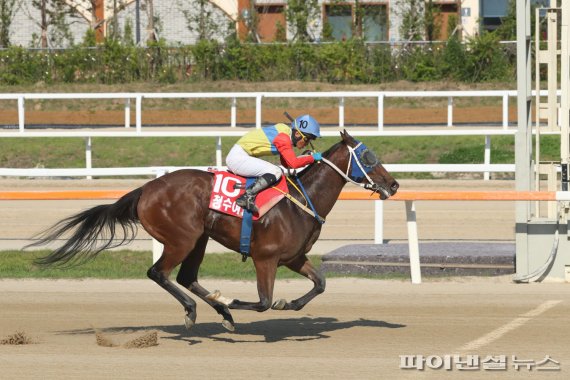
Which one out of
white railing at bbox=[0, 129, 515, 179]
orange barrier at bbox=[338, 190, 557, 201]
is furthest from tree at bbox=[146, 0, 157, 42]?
orange barrier at bbox=[338, 190, 557, 201]

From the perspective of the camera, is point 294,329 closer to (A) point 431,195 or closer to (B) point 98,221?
(B) point 98,221

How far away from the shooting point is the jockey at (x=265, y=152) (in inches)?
302

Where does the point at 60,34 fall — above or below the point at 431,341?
above

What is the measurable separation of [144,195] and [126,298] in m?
2.01

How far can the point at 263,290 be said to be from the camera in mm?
7656

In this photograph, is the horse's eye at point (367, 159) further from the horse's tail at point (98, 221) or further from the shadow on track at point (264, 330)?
the horse's tail at point (98, 221)

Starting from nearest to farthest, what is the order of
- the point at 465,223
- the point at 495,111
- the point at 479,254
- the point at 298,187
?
the point at 298,187 < the point at 479,254 < the point at 465,223 < the point at 495,111

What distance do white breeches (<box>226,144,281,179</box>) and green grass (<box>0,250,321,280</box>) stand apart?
2.96 meters

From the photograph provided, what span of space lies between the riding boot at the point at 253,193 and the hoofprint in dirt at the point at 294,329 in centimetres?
89

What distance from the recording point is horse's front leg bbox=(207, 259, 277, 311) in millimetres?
7633

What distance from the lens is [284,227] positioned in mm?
7723

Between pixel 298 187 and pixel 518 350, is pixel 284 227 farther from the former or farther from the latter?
pixel 518 350

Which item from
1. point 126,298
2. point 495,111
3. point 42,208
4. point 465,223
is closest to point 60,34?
point 495,111

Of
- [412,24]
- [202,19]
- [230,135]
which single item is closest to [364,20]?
[412,24]
